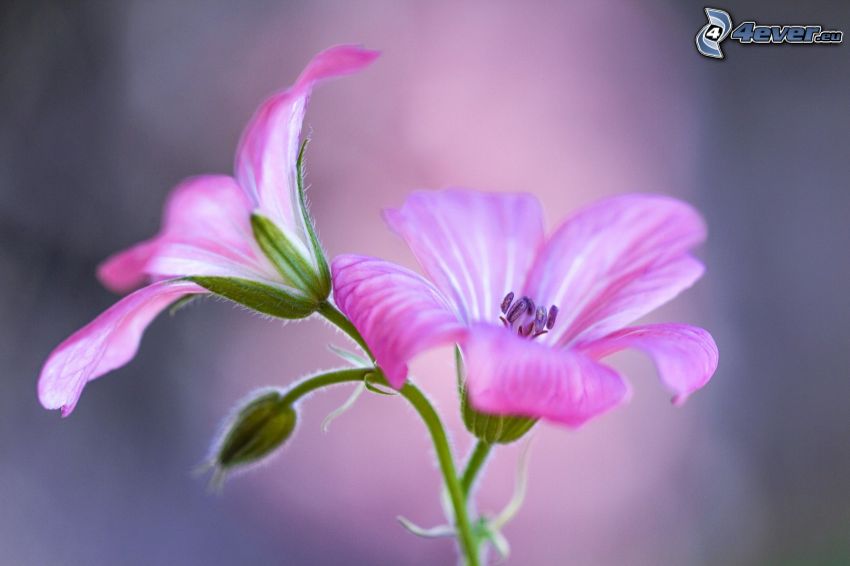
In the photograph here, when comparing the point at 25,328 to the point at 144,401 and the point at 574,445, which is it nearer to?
the point at 144,401

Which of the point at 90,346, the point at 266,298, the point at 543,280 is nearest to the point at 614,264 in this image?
the point at 543,280

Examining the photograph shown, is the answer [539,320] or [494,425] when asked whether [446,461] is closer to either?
[494,425]

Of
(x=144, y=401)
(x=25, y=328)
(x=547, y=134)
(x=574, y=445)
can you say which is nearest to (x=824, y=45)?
(x=547, y=134)

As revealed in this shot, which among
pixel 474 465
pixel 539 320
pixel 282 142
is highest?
pixel 282 142

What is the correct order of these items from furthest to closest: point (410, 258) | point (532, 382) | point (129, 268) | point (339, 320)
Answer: point (410, 258) < point (339, 320) < point (129, 268) < point (532, 382)

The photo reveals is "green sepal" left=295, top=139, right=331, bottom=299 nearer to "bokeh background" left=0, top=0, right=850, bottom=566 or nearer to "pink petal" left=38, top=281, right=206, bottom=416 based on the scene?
"pink petal" left=38, top=281, right=206, bottom=416

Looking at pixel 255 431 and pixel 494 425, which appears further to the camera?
pixel 255 431
